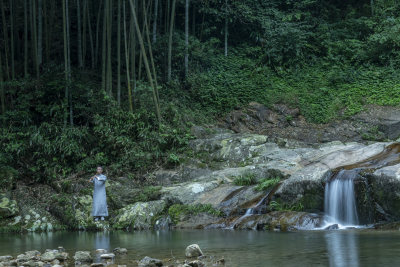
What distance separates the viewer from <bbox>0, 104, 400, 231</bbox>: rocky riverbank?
9969mm

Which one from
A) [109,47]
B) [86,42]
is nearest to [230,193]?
[109,47]

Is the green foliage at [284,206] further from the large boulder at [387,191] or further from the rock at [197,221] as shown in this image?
the large boulder at [387,191]

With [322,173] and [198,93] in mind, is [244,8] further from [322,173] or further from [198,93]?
[322,173]

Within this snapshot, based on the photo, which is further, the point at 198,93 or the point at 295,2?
the point at 295,2

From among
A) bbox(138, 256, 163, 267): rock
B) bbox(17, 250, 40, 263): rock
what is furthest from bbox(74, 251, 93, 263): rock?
bbox(138, 256, 163, 267): rock

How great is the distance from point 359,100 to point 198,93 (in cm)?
661

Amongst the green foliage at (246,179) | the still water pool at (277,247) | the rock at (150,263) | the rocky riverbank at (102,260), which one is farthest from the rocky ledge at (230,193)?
the rock at (150,263)

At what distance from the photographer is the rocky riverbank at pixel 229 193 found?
9.97 meters

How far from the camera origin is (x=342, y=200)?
1016cm

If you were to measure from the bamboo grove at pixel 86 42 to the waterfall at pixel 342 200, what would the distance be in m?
7.36

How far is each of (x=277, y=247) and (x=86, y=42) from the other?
16349 mm

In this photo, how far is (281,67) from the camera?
Answer: 22.2 meters

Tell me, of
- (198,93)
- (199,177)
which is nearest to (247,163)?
(199,177)

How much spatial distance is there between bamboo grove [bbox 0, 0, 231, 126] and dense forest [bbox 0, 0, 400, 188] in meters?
0.07
